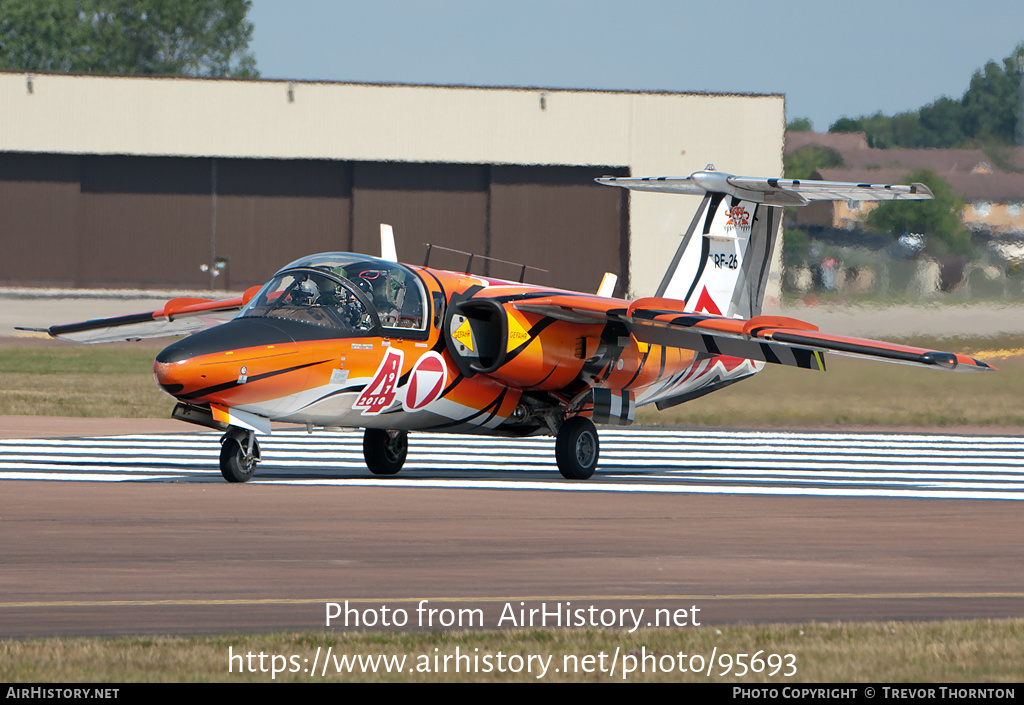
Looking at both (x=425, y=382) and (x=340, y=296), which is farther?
(x=425, y=382)

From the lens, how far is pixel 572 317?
16781 millimetres

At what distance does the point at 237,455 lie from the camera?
15188mm

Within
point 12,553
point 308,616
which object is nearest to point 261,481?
point 12,553

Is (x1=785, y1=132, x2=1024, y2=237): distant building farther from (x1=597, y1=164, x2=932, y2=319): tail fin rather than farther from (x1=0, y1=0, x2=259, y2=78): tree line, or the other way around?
(x1=0, y1=0, x2=259, y2=78): tree line

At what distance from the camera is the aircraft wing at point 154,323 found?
19.2m

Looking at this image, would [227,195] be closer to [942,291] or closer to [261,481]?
[942,291]

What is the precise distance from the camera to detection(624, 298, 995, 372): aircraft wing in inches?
578

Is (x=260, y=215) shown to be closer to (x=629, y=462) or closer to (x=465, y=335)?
(x=629, y=462)

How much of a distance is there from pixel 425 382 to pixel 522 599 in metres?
6.90

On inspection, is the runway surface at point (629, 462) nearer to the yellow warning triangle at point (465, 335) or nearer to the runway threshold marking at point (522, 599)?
the yellow warning triangle at point (465, 335)

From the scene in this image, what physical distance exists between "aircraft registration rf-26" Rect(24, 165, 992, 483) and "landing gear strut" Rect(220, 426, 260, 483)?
16mm

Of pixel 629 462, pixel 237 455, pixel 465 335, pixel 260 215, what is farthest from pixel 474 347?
pixel 260 215

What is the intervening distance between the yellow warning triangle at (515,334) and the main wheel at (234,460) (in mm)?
3180

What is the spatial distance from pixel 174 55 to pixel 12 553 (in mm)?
105060
